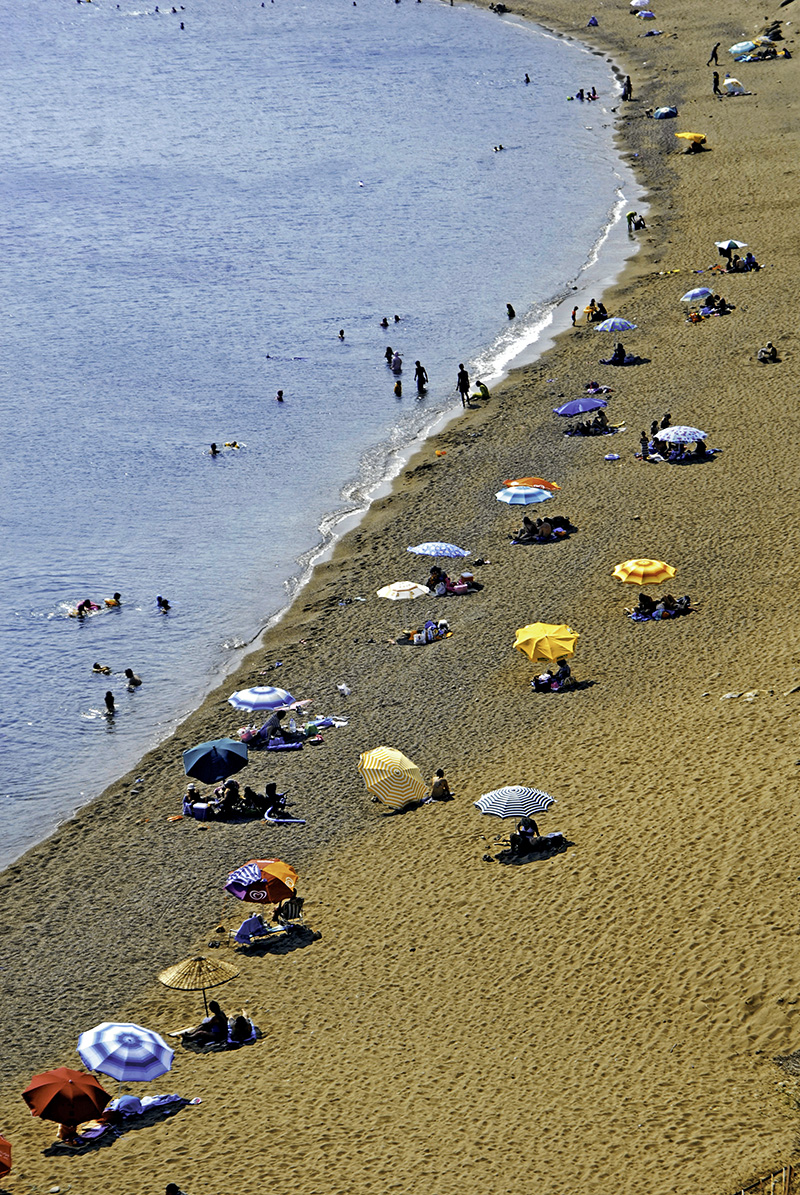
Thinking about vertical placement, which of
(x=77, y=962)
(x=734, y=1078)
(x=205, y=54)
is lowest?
(x=77, y=962)

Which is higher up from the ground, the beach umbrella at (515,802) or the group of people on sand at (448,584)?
the beach umbrella at (515,802)

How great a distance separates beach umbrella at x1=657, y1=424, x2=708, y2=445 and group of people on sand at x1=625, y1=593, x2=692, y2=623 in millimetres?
7944

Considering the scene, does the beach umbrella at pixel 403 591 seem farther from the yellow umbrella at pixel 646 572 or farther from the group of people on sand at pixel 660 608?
the group of people on sand at pixel 660 608

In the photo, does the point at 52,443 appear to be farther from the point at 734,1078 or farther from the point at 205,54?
the point at 205,54

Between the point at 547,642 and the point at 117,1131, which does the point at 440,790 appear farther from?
the point at 117,1131

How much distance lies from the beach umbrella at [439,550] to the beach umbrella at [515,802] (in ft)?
34.9

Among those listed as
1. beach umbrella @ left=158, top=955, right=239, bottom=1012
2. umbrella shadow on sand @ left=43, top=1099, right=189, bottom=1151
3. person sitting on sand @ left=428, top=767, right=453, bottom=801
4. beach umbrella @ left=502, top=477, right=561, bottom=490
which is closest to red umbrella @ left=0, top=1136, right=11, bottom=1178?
umbrella shadow on sand @ left=43, top=1099, right=189, bottom=1151

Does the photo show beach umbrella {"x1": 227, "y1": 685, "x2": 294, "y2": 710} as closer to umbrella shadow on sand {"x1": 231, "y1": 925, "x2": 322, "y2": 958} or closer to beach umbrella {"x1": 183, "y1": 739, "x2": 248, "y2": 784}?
beach umbrella {"x1": 183, "y1": 739, "x2": 248, "y2": 784}

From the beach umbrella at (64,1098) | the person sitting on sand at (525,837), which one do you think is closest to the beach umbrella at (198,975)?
the beach umbrella at (64,1098)

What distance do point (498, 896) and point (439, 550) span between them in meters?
13.1

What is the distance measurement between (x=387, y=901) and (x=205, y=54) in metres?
118

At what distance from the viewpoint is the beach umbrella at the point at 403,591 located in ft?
98.3

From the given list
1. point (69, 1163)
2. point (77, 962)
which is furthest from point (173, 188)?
point (69, 1163)

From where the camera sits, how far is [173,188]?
7888cm
